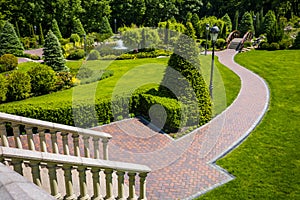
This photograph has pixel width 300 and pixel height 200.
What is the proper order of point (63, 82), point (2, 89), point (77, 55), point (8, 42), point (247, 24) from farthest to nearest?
point (247, 24) → point (8, 42) → point (77, 55) → point (63, 82) → point (2, 89)

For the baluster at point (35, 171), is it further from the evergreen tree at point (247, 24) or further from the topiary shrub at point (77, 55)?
the evergreen tree at point (247, 24)

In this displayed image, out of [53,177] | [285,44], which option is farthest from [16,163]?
[285,44]

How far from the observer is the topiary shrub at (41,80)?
1449 cm

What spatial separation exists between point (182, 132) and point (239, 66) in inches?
558

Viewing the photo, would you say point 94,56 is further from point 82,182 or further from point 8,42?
point 82,182

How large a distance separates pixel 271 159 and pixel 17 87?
10.9 m

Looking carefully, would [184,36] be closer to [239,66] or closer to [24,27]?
[239,66]

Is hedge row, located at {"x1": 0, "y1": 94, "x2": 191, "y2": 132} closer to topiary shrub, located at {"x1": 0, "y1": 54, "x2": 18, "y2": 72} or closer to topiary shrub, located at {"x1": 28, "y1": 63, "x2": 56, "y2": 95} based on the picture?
topiary shrub, located at {"x1": 28, "y1": 63, "x2": 56, "y2": 95}

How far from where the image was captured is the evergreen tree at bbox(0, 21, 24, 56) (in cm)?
3050

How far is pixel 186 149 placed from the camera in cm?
1011

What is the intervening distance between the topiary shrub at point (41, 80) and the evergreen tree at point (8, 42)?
59.2 ft

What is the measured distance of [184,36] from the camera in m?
11.9

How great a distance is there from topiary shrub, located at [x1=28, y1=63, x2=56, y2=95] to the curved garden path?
4.56 m

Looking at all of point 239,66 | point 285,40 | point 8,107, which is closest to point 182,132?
point 8,107
